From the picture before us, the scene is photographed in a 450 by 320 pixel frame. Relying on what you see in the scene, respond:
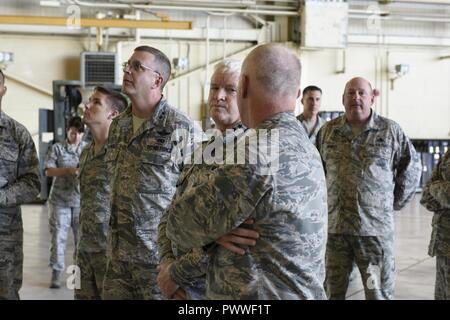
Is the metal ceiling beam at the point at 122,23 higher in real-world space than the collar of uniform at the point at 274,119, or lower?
higher

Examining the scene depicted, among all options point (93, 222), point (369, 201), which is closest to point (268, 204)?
point (93, 222)

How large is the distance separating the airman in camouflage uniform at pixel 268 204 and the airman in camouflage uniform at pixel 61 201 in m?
4.29

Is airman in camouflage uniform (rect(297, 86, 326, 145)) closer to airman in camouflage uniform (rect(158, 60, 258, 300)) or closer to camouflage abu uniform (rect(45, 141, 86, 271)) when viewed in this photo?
camouflage abu uniform (rect(45, 141, 86, 271))

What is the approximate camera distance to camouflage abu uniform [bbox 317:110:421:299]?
450cm

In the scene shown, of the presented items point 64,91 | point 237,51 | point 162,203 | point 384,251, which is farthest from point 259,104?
point 237,51

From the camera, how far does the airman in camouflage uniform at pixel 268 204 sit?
1.89 m

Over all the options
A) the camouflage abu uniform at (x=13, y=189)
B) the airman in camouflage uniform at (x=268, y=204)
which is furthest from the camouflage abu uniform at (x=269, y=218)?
the camouflage abu uniform at (x=13, y=189)

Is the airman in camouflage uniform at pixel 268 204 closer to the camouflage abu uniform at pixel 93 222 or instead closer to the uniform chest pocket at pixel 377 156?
the camouflage abu uniform at pixel 93 222

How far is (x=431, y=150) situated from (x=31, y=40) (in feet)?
27.0

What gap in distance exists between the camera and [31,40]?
13492 millimetres

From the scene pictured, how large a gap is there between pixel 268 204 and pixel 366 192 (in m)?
2.78

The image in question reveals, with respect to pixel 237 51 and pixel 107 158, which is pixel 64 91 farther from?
pixel 107 158

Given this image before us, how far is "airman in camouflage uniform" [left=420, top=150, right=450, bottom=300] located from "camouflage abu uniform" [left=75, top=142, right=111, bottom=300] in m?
1.72

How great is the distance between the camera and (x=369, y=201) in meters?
4.54
